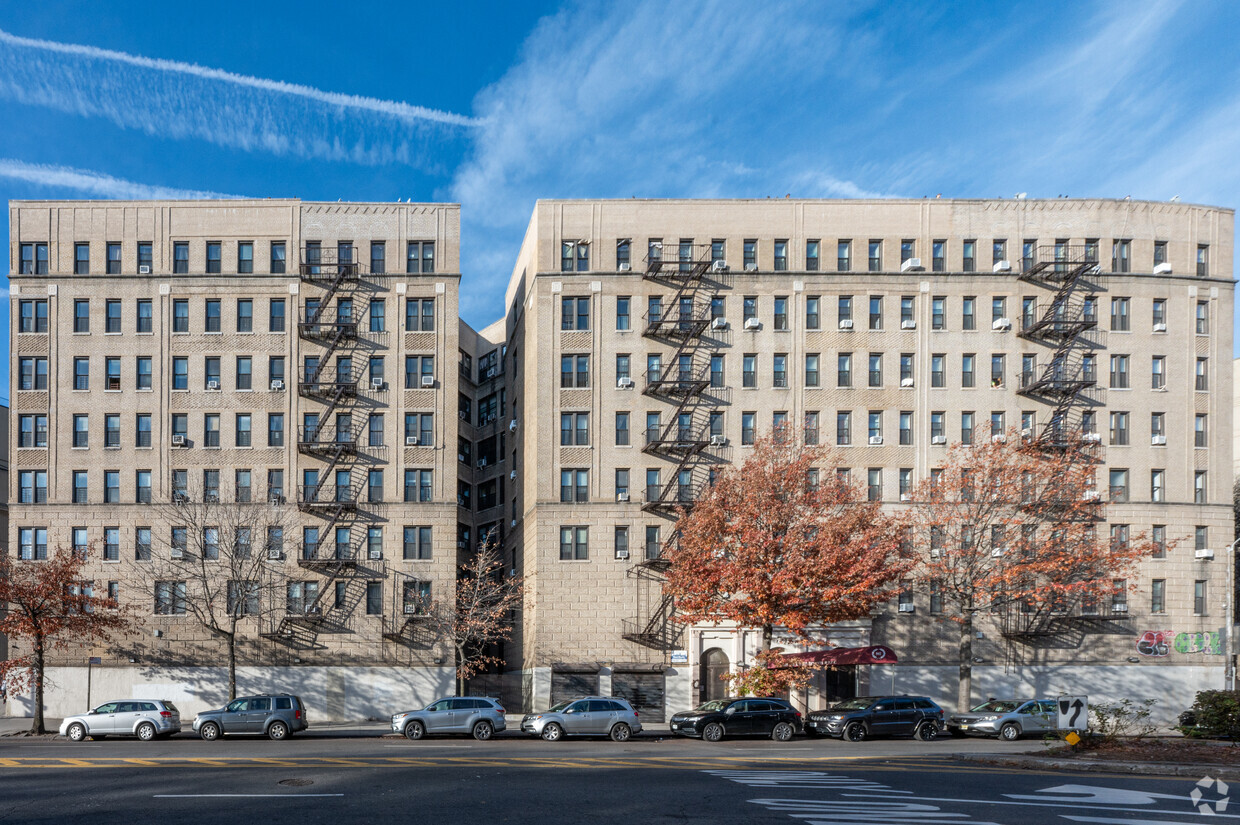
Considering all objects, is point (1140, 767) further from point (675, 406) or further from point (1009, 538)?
point (675, 406)

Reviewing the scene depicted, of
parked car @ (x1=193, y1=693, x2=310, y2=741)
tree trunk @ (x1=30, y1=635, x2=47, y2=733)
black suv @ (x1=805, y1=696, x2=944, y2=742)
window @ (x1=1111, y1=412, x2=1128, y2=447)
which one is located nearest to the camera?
parked car @ (x1=193, y1=693, x2=310, y2=741)

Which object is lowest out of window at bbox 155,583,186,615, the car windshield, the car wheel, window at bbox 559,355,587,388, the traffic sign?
the car wheel

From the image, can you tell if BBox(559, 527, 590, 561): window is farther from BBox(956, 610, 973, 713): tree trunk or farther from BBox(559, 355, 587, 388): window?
BBox(956, 610, 973, 713): tree trunk

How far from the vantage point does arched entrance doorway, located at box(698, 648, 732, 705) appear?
4962 centimetres

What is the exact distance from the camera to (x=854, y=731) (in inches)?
1427

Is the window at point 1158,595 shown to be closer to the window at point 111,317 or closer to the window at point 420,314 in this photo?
the window at point 420,314

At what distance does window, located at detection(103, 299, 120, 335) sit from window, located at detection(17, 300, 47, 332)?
10.5 feet

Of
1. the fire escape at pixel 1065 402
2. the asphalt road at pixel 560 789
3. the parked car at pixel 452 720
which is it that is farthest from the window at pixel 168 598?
the fire escape at pixel 1065 402

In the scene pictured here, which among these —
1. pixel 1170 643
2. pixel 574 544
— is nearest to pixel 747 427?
pixel 574 544

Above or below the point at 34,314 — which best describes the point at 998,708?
below

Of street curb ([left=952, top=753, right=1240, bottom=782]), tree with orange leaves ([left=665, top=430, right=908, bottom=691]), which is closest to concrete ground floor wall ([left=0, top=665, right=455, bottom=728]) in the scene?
tree with orange leaves ([left=665, top=430, right=908, bottom=691])

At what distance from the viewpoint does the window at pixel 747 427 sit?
Result: 51562mm

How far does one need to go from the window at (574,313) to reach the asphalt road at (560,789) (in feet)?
87.5

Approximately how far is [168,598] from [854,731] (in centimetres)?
3356
